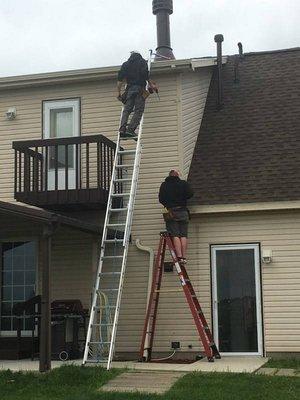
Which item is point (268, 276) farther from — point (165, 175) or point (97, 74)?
point (97, 74)

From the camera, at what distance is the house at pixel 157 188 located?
39.7 feet

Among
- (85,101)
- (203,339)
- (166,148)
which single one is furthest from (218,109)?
(203,339)

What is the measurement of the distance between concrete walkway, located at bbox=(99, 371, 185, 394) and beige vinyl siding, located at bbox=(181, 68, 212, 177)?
14.5ft

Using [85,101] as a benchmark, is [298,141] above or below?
below

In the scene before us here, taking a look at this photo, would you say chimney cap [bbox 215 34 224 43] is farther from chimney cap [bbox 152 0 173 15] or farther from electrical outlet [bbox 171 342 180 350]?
electrical outlet [bbox 171 342 180 350]

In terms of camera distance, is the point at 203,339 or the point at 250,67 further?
the point at 250,67

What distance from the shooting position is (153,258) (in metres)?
12.6

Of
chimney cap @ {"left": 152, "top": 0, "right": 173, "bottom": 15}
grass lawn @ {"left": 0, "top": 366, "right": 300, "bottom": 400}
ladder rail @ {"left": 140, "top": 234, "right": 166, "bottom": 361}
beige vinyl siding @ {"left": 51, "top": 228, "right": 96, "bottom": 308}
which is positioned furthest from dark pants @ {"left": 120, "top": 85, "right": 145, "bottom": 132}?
chimney cap @ {"left": 152, "top": 0, "right": 173, "bottom": 15}

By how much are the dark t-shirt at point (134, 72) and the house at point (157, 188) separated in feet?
2.75

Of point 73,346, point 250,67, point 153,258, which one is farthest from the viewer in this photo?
point 250,67

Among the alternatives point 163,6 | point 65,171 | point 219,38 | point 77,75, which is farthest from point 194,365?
point 163,6

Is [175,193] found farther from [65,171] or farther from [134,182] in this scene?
[65,171]

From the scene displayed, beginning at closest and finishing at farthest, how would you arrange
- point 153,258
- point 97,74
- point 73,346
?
point 73,346 → point 153,258 → point 97,74

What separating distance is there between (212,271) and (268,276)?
3.37ft
